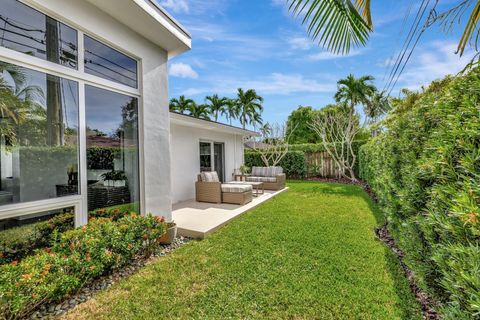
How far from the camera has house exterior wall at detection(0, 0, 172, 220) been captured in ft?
12.7

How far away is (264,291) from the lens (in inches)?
125

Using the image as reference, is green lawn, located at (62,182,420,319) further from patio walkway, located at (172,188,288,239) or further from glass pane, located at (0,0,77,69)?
glass pane, located at (0,0,77,69)

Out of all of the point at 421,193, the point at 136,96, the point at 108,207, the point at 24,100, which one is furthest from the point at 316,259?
the point at 24,100

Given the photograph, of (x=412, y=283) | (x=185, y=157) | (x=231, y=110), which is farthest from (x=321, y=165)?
(x=231, y=110)

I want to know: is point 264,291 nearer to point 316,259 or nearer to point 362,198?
point 316,259

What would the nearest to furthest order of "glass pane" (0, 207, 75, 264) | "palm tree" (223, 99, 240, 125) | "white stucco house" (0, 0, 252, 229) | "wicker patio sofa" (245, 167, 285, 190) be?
"glass pane" (0, 207, 75, 264) → "white stucco house" (0, 0, 252, 229) → "wicker patio sofa" (245, 167, 285, 190) → "palm tree" (223, 99, 240, 125)

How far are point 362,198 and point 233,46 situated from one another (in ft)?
25.7

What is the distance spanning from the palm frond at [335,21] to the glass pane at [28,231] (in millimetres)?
4173

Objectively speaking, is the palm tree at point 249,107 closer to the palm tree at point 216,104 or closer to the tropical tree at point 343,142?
the palm tree at point 216,104

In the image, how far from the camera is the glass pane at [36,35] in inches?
117

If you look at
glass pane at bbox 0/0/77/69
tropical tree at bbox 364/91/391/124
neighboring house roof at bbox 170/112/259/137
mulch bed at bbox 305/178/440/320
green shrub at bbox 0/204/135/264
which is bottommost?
mulch bed at bbox 305/178/440/320

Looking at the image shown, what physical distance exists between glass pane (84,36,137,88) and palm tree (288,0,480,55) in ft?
12.2

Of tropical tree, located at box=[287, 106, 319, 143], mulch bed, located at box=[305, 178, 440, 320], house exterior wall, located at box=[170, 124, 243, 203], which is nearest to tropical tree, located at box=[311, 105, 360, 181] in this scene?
house exterior wall, located at box=[170, 124, 243, 203]

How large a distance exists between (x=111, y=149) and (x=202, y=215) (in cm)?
354
